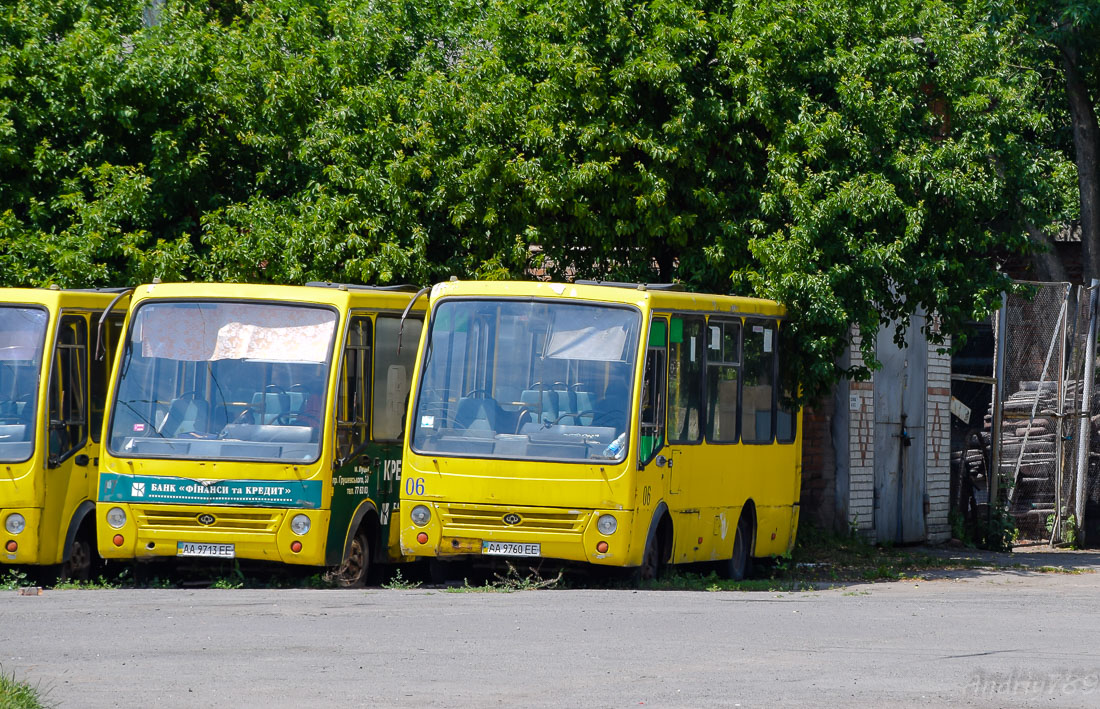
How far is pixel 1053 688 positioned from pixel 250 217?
1118 centimetres

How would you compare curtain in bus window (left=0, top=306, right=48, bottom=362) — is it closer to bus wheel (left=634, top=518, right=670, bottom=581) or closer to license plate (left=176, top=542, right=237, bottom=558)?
license plate (left=176, top=542, right=237, bottom=558)

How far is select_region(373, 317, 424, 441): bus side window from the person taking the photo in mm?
14219

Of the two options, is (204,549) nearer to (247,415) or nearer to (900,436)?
(247,415)

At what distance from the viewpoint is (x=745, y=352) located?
50.1 ft

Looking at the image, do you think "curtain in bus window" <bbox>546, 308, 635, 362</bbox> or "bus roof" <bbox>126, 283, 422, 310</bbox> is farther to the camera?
"bus roof" <bbox>126, 283, 422, 310</bbox>

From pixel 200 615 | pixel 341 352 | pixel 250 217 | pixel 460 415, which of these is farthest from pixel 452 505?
pixel 250 217

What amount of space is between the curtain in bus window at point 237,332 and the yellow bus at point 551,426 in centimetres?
91

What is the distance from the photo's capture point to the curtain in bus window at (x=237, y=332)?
44.4ft

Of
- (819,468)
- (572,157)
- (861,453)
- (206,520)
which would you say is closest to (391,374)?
(206,520)

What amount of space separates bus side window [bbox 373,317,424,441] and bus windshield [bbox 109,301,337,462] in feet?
2.55

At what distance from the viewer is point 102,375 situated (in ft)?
46.9

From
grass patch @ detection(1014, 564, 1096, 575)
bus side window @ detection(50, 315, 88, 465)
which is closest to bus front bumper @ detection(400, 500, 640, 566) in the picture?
bus side window @ detection(50, 315, 88, 465)

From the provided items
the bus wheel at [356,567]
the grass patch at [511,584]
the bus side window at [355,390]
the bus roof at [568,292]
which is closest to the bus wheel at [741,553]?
the grass patch at [511,584]

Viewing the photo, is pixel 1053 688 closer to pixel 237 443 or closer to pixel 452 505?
pixel 452 505
